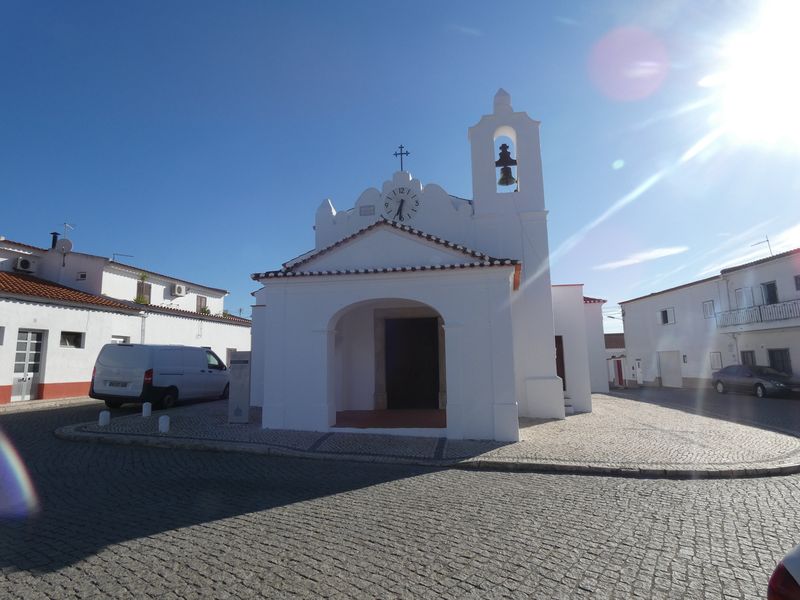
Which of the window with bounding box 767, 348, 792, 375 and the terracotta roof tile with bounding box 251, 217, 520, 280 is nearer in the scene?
the terracotta roof tile with bounding box 251, 217, 520, 280

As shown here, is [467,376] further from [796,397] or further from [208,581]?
[796,397]

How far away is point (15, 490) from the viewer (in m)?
5.52

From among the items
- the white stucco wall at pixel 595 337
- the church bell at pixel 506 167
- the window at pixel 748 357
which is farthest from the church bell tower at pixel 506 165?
the window at pixel 748 357

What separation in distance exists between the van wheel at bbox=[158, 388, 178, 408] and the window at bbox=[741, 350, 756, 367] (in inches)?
945

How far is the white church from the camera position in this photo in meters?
8.81

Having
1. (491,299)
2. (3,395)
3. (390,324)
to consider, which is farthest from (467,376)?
(3,395)

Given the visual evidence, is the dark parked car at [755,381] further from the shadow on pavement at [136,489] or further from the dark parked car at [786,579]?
the dark parked car at [786,579]

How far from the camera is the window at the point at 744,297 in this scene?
2066cm

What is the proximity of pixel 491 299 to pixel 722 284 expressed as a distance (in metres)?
19.4

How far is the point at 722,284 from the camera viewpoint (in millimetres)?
22203

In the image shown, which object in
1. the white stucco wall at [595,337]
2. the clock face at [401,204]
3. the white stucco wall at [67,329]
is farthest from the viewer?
the white stucco wall at [595,337]

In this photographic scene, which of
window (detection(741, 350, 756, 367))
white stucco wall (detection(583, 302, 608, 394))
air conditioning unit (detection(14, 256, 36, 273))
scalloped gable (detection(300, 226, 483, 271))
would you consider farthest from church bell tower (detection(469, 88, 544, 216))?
air conditioning unit (detection(14, 256, 36, 273))

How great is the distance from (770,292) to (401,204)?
17773mm

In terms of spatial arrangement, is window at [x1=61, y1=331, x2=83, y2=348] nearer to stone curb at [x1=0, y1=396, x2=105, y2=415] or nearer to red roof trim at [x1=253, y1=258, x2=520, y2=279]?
stone curb at [x1=0, y1=396, x2=105, y2=415]
